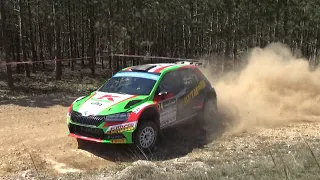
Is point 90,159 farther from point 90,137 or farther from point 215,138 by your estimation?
point 215,138

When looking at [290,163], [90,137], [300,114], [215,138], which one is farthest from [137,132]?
[300,114]

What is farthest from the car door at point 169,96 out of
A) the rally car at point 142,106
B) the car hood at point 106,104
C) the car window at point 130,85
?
the car hood at point 106,104

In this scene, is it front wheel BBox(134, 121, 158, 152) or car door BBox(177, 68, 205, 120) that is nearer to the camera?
front wheel BBox(134, 121, 158, 152)

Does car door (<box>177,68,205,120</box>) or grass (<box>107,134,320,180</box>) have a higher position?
car door (<box>177,68,205,120</box>)

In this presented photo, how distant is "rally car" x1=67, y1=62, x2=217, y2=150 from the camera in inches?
313

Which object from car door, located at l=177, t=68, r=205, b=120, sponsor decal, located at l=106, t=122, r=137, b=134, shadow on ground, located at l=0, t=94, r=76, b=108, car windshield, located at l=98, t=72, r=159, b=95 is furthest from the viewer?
shadow on ground, located at l=0, t=94, r=76, b=108

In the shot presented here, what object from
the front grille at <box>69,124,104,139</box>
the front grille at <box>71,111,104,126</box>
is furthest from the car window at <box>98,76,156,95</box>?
the front grille at <box>69,124,104,139</box>

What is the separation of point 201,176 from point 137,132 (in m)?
2.77

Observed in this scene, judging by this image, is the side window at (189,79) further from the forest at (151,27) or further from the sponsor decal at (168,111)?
the forest at (151,27)

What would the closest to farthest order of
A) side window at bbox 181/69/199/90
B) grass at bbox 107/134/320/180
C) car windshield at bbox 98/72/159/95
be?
grass at bbox 107/134/320/180
car windshield at bbox 98/72/159/95
side window at bbox 181/69/199/90

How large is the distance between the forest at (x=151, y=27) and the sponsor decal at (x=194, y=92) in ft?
57.8

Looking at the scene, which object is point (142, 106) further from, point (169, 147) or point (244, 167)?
point (244, 167)

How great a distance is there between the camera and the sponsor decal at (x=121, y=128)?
7855 mm

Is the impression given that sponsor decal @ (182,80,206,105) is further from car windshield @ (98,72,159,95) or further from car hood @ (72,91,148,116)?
car hood @ (72,91,148,116)
